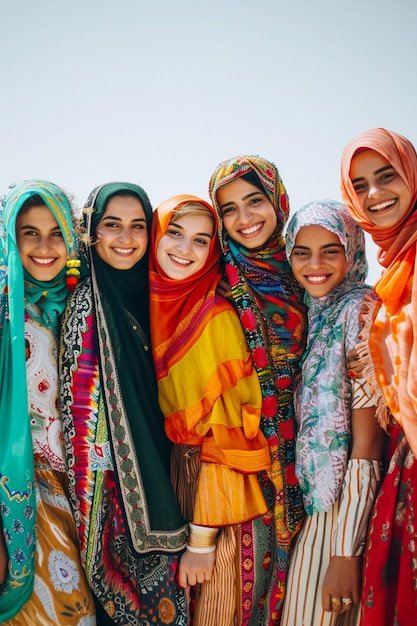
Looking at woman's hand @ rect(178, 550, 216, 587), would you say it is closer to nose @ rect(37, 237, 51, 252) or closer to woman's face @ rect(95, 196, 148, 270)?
woman's face @ rect(95, 196, 148, 270)

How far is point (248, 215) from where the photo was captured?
10.0ft

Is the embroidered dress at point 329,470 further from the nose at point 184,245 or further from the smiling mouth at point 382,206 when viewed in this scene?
the nose at point 184,245

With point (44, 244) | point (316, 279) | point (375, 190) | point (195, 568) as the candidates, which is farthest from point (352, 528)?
point (44, 244)

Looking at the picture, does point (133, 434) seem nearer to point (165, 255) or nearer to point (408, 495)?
point (165, 255)

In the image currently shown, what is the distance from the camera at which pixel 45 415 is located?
2730 mm

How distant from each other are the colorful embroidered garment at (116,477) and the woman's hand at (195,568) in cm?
5

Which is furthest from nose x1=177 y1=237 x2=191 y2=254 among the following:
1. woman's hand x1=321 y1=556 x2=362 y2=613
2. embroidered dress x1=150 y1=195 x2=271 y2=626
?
woman's hand x1=321 y1=556 x2=362 y2=613

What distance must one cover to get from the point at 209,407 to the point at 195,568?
720 mm

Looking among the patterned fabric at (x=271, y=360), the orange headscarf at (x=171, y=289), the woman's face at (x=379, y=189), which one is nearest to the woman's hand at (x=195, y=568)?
the patterned fabric at (x=271, y=360)

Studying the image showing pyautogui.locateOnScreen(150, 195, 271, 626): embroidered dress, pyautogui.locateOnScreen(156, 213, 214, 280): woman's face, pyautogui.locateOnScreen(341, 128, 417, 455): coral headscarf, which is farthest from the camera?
pyautogui.locateOnScreen(156, 213, 214, 280): woman's face

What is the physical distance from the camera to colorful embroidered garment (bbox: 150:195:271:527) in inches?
106

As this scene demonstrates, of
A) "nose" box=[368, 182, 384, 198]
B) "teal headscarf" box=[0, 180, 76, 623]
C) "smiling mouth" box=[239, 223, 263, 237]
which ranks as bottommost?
"teal headscarf" box=[0, 180, 76, 623]

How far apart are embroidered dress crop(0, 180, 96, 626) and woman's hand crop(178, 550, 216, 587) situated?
446 mm

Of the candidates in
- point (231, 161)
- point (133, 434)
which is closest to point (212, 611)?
point (133, 434)
